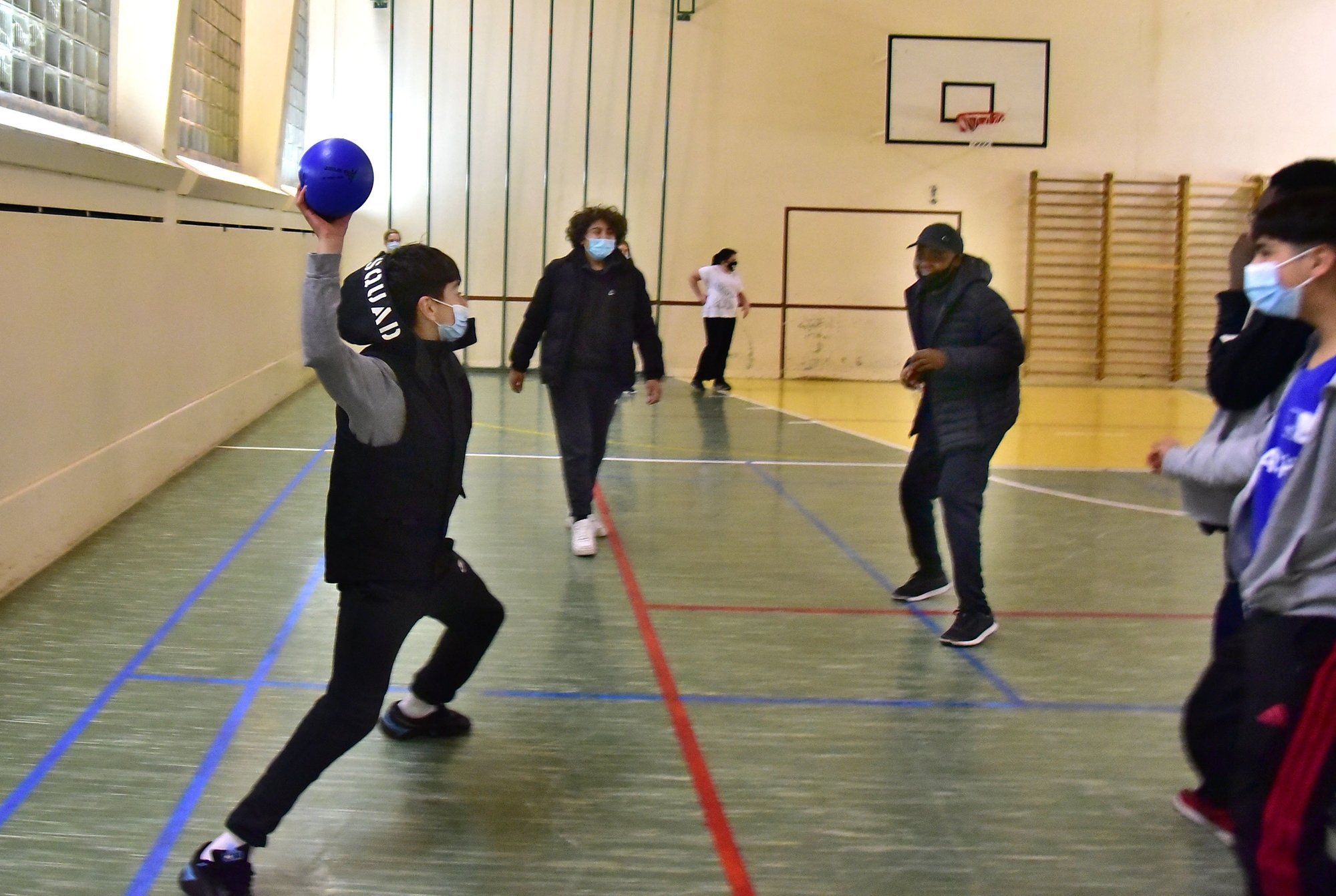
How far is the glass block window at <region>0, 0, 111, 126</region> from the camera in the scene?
19.7ft

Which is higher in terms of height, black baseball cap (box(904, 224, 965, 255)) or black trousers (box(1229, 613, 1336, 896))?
black baseball cap (box(904, 224, 965, 255))

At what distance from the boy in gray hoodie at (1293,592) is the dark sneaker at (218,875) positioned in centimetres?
193

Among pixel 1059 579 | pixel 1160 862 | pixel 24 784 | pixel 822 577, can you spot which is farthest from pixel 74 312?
pixel 1160 862

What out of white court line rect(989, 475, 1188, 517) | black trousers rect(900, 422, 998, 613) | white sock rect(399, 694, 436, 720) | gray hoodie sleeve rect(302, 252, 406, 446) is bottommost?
white sock rect(399, 694, 436, 720)

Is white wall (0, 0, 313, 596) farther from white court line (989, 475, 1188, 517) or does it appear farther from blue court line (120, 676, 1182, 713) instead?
white court line (989, 475, 1188, 517)

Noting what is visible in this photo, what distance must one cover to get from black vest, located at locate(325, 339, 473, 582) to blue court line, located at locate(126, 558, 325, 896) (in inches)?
29.0

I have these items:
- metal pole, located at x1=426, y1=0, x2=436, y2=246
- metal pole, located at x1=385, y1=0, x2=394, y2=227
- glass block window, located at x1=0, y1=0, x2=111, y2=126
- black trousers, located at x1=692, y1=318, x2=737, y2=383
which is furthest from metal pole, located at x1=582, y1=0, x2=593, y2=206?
glass block window, located at x1=0, y1=0, x2=111, y2=126

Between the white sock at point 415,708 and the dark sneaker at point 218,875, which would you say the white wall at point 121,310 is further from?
the dark sneaker at point 218,875

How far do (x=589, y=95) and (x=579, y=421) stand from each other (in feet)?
33.1

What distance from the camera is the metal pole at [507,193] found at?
1502 centimetres

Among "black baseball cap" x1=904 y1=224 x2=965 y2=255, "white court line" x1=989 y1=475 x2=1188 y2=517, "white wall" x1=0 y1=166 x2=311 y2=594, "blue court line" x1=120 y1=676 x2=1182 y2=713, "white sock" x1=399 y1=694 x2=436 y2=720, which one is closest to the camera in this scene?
"white sock" x1=399 y1=694 x2=436 y2=720

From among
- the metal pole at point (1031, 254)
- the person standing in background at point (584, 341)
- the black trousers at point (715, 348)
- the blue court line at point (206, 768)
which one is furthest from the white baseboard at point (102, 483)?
the metal pole at point (1031, 254)

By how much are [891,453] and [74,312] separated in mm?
5861

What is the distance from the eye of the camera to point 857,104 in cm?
1541
